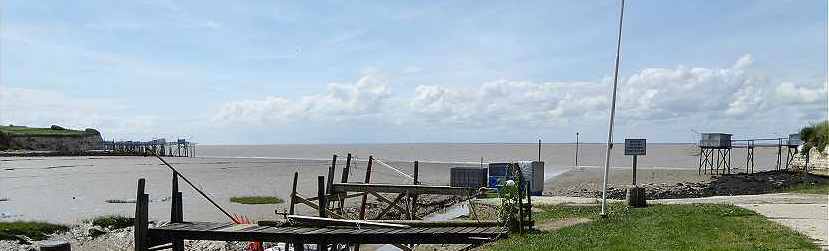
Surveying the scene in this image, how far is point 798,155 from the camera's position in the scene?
5978cm

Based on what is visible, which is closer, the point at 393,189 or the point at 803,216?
the point at 803,216

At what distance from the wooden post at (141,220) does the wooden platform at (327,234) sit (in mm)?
297

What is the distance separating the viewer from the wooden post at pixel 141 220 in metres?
14.9

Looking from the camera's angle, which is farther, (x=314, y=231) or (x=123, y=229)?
(x=123, y=229)

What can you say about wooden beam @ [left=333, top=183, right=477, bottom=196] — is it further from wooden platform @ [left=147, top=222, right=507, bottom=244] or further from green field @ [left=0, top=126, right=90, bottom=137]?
green field @ [left=0, top=126, right=90, bottom=137]

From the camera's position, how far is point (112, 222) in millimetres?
26656

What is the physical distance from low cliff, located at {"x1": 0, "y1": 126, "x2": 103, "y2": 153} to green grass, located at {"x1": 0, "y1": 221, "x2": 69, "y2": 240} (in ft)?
296

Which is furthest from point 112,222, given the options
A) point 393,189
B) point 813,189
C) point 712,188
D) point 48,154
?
point 48,154

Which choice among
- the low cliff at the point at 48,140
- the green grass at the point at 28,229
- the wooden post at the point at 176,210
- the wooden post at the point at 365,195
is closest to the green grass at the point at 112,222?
the green grass at the point at 28,229

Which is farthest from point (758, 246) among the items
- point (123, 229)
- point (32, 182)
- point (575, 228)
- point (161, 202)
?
point (32, 182)

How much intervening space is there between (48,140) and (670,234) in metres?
121

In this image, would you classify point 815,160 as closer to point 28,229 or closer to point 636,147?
point 636,147

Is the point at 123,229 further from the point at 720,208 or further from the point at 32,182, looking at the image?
the point at 32,182

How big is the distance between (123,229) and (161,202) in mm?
11092
